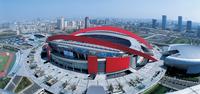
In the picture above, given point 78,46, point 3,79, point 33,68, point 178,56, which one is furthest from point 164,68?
point 3,79

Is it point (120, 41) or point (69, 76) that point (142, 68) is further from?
point (69, 76)

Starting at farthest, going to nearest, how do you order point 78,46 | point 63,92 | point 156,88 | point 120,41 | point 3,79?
1. point 120,41
2. point 78,46
3. point 3,79
4. point 156,88
5. point 63,92

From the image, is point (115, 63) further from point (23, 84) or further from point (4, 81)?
point (4, 81)

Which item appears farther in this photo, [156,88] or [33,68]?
[33,68]

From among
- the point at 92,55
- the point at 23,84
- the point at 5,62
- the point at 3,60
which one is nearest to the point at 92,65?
the point at 92,55

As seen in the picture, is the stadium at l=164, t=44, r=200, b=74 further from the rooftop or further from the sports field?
the sports field

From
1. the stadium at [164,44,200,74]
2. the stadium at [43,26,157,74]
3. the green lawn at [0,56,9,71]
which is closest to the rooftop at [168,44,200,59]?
the stadium at [164,44,200,74]

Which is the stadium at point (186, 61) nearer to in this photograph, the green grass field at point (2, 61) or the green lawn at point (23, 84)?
the green lawn at point (23, 84)
